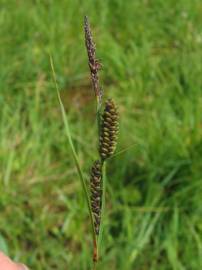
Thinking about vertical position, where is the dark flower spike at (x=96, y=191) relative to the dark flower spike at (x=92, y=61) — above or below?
below

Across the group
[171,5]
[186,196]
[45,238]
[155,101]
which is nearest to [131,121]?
[155,101]

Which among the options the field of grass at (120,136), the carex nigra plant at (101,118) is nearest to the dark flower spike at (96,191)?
the carex nigra plant at (101,118)

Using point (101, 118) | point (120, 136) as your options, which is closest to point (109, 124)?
point (101, 118)

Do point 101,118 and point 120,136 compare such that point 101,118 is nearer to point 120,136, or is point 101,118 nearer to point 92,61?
point 92,61

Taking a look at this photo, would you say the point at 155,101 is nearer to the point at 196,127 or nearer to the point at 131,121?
the point at 131,121

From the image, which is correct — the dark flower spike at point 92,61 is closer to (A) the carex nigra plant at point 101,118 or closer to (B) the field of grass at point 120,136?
(A) the carex nigra plant at point 101,118
